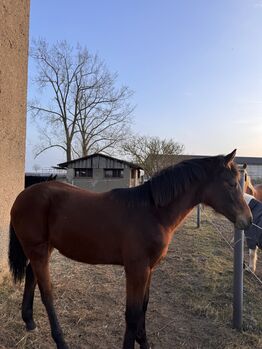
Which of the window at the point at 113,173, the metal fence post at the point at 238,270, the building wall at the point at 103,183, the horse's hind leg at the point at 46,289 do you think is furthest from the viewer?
the window at the point at 113,173

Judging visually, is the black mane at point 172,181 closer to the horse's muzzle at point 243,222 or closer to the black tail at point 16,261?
the horse's muzzle at point 243,222

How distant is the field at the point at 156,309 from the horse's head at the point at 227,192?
3.95ft

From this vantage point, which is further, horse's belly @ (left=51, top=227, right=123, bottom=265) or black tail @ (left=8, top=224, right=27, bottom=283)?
black tail @ (left=8, top=224, right=27, bottom=283)

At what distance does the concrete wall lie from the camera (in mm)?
4160

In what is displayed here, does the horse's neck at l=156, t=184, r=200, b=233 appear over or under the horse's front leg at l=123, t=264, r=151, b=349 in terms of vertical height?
over

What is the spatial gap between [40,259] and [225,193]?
1.72m

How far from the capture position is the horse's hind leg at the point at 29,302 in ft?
10.4

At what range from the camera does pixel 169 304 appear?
3922mm

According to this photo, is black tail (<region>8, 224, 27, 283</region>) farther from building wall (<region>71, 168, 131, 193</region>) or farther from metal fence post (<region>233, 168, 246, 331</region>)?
building wall (<region>71, 168, 131, 193</region>)

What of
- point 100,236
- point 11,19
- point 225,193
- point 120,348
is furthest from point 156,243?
point 11,19

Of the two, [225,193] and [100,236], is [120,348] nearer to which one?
[100,236]

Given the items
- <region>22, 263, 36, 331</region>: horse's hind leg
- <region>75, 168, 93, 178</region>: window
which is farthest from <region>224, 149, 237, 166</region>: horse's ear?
<region>75, 168, 93, 178</region>: window

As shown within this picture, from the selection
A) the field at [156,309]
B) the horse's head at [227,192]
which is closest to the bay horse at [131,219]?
the horse's head at [227,192]

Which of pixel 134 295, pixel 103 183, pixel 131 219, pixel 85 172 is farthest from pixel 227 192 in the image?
pixel 85 172
